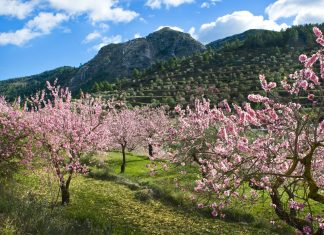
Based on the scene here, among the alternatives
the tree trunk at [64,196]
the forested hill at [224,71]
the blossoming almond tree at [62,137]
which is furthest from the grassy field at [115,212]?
the forested hill at [224,71]

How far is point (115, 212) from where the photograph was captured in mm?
19703

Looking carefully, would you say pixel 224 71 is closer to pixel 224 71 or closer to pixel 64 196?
pixel 224 71

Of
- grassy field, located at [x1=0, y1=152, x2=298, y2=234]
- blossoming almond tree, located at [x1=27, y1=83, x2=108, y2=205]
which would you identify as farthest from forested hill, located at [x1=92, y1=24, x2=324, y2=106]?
blossoming almond tree, located at [x1=27, y1=83, x2=108, y2=205]

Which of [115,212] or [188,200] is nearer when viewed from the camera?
[115,212]

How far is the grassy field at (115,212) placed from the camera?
41.9 ft

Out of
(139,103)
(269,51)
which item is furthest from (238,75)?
(139,103)

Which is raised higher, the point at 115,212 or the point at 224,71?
the point at 224,71

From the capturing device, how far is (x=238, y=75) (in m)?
115

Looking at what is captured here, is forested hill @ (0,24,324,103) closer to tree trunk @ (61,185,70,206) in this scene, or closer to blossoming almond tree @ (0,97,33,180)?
blossoming almond tree @ (0,97,33,180)

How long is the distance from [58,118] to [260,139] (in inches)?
Answer: 451

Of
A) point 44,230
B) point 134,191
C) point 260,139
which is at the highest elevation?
point 260,139

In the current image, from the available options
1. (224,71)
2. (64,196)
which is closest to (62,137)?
(64,196)

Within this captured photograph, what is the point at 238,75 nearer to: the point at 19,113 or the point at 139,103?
the point at 139,103

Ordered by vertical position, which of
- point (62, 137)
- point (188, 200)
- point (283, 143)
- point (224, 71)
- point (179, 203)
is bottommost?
point (179, 203)
